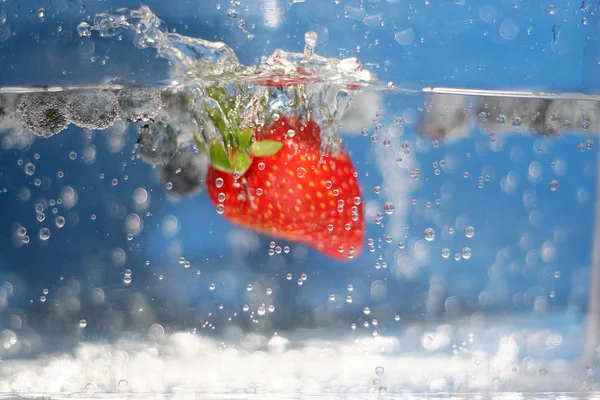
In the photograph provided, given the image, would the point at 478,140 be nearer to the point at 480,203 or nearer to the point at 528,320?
the point at 480,203

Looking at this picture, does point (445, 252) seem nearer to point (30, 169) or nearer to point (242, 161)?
point (242, 161)

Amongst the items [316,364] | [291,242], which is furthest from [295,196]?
[316,364]

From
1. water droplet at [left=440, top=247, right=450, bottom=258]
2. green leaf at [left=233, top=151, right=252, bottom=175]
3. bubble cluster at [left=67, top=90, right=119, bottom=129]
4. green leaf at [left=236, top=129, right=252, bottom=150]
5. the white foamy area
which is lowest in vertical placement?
the white foamy area

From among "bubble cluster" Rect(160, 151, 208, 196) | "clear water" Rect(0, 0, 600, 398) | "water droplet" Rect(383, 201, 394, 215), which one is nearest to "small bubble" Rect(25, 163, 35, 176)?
"clear water" Rect(0, 0, 600, 398)

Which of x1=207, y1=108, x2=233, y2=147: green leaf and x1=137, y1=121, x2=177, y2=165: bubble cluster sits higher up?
x1=207, y1=108, x2=233, y2=147: green leaf

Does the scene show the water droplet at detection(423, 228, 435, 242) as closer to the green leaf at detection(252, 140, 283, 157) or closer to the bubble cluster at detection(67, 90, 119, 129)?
the green leaf at detection(252, 140, 283, 157)

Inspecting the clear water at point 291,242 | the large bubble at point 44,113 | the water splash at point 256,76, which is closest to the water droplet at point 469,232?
the clear water at point 291,242
